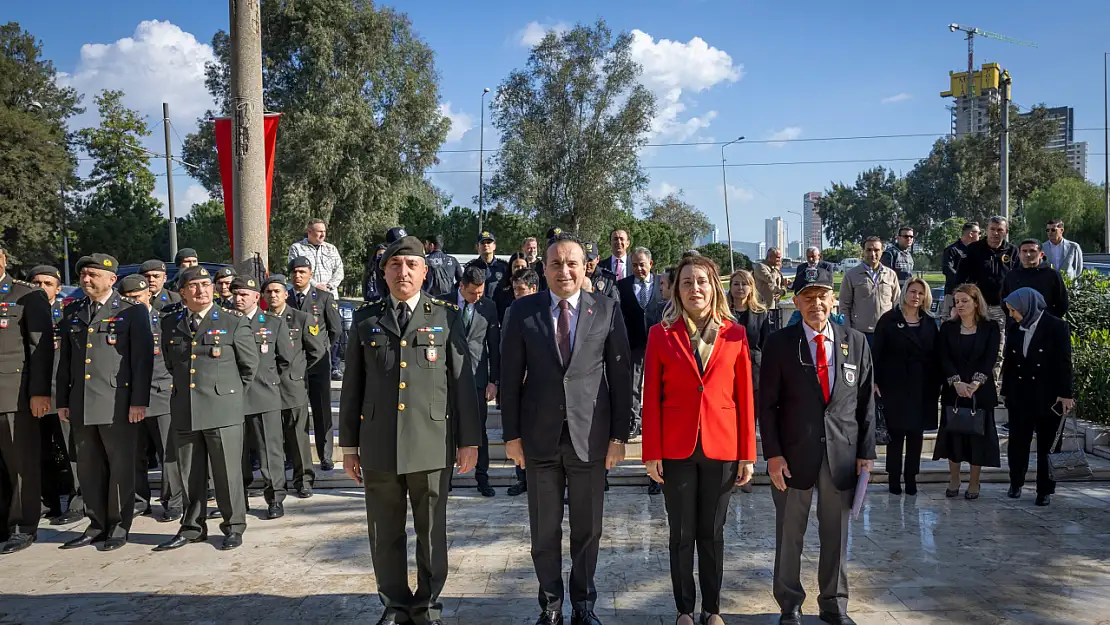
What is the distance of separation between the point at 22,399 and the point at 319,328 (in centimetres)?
251

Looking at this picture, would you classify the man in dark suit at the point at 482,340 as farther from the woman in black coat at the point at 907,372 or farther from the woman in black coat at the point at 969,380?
the woman in black coat at the point at 969,380

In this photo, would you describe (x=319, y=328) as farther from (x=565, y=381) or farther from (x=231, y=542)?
(x=565, y=381)

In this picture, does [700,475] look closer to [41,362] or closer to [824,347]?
[824,347]

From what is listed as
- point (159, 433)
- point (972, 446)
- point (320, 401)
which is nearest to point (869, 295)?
point (972, 446)

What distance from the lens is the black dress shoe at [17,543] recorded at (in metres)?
5.68

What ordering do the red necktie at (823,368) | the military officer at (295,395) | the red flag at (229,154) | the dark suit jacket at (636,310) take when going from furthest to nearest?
the dark suit jacket at (636,310)
the red flag at (229,154)
the military officer at (295,395)
the red necktie at (823,368)

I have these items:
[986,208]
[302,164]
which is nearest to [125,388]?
[302,164]

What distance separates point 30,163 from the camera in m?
36.1

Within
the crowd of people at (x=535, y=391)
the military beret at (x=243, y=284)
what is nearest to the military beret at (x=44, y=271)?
the crowd of people at (x=535, y=391)

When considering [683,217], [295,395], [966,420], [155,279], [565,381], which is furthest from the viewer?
[683,217]

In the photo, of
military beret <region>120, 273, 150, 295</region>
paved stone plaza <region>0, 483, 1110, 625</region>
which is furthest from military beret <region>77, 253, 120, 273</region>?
paved stone plaza <region>0, 483, 1110, 625</region>

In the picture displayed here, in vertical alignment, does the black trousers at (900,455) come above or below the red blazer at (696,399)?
below

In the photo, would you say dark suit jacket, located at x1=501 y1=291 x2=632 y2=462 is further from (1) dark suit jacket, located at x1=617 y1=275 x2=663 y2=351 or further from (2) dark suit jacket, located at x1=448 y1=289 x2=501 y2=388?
(1) dark suit jacket, located at x1=617 y1=275 x2=663 y2=351

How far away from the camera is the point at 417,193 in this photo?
39125mm
